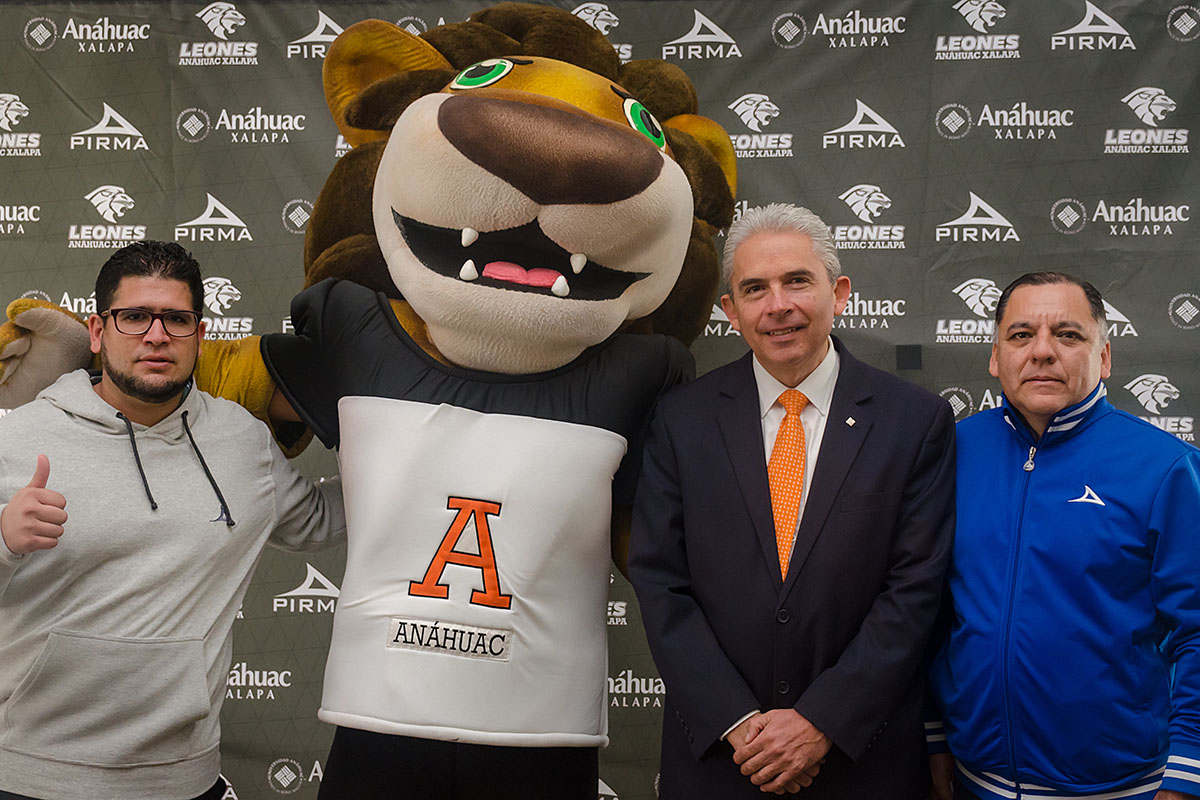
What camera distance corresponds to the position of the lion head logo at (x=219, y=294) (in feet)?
10.5

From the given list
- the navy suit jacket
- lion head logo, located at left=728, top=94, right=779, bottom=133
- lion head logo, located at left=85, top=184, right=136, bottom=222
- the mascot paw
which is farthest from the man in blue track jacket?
lion head logo, located at left=85, top=184, right=136, bottom=222

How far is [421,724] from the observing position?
6.42ft

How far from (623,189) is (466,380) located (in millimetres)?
552

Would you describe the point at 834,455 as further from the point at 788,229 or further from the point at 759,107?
the point at 759,107

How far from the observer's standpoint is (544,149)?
76.8 inches

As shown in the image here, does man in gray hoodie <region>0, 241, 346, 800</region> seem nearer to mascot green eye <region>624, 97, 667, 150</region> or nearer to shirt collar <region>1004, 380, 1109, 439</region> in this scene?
mascot green eye <region>624, 97, 667, 150</region>

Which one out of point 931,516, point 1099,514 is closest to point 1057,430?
point 1099,514

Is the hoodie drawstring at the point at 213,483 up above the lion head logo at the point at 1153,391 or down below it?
below

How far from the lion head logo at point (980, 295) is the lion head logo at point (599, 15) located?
4.83 feet

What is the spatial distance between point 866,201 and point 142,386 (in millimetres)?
2299

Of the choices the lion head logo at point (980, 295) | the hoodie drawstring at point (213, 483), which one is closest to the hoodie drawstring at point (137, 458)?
the hoodie drawstring at point (213, 483)

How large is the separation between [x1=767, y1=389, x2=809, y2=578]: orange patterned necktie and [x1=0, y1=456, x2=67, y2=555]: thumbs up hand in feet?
4.55

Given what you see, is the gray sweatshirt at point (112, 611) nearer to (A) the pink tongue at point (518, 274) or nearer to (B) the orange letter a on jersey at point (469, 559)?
(B) the orange letter a on jersey at point (469, 559)

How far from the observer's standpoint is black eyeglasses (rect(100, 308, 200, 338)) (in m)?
2.00
